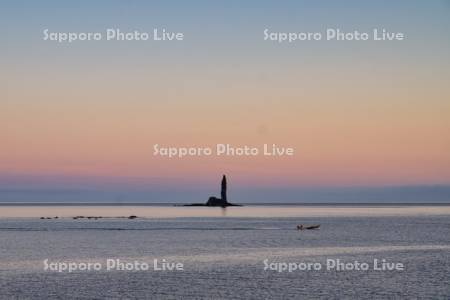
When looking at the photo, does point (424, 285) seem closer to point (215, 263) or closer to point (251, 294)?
point (251, 294)

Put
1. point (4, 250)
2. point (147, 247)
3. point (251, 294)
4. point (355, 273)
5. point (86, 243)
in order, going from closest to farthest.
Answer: point (251, 294), point (355, 273), point (4, 250), point (147, 247), point (86, 243)

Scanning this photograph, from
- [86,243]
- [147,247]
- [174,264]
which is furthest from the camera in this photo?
[86,243]

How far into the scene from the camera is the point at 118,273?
64938mm

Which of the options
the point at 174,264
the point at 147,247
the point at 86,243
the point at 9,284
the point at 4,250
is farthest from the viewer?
the point at 86,243

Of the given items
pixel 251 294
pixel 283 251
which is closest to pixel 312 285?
pixel 251 294

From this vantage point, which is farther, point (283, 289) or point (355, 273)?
point (355, 273)

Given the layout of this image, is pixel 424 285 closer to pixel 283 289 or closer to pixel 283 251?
pixel 283 289

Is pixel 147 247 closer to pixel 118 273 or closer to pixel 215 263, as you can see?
pixel 215 263

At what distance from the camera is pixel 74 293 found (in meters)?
52.6

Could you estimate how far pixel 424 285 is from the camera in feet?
187

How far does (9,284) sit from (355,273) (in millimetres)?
28413

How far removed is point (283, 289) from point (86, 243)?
56240mm

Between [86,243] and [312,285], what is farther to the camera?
[86,243]

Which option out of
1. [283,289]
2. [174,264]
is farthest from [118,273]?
[283,289]
